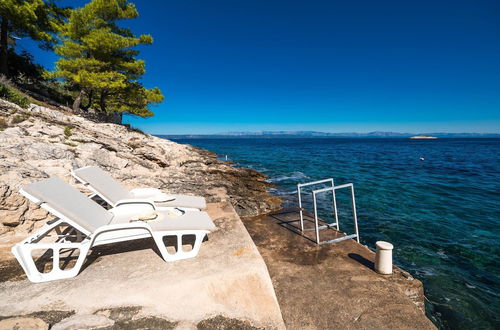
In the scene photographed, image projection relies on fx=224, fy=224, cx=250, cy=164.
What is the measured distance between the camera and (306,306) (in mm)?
3039

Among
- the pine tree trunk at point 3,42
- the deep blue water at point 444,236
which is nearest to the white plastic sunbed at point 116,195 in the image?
→ the deep blue water at point 444,236

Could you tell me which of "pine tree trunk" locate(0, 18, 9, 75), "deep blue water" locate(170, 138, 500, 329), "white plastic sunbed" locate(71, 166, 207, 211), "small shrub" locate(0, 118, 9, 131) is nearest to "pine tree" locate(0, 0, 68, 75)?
"pine tree trunk" locate(0, 18, 9, 75)

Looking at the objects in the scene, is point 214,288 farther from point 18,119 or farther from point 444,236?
point 18,119

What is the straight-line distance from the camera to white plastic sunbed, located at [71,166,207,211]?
4.56m

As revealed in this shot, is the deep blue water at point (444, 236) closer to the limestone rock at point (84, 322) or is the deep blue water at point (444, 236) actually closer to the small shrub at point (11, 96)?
the limestone rock at point (84, 322)

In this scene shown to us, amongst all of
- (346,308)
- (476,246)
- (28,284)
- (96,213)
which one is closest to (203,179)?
(96,213)

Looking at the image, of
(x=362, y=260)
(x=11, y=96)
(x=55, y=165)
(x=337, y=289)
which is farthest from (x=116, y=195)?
(x=11, y=96)

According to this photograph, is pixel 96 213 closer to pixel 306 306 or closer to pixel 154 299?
pixel 154 299

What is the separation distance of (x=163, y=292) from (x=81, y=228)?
1.55 meters

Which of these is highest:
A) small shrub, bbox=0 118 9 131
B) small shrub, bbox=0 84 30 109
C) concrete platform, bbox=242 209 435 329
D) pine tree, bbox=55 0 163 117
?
pine tree, bbox=55 0 163 117

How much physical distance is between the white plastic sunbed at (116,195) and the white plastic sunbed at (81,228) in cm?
58

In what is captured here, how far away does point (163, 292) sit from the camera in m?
2.81

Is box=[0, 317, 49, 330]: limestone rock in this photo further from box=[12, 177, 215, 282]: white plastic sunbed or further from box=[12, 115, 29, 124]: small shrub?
box=[12, 115, 29, 124]: small shrub

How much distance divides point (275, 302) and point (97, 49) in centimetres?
1962
